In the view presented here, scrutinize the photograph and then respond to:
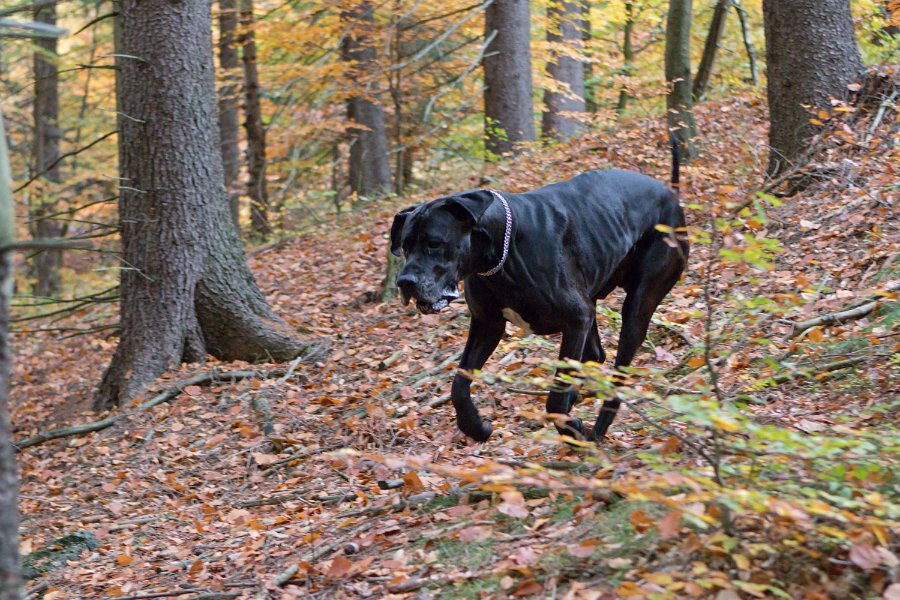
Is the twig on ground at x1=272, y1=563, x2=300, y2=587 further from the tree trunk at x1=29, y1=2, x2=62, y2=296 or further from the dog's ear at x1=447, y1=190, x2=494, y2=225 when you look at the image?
the tree trunk at x1=29, y1=2, x2=62, y2=296

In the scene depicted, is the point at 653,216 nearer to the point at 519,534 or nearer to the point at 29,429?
the point at 519,534

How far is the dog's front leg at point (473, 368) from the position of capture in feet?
17.6

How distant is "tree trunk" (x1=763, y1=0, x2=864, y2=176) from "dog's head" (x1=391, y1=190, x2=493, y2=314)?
524 cm

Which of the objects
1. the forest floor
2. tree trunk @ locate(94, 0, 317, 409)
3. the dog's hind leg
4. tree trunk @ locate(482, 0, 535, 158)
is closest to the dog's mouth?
the forest floor

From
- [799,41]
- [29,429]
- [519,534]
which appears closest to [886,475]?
[519,534]

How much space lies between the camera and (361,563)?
4.33m

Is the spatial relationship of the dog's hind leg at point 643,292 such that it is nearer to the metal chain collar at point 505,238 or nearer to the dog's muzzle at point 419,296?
the metal chain collar at point 505,238

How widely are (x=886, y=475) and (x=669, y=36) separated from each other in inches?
361

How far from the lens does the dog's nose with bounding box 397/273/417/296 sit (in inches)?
188

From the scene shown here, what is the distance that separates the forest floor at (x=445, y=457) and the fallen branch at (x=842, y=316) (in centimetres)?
8

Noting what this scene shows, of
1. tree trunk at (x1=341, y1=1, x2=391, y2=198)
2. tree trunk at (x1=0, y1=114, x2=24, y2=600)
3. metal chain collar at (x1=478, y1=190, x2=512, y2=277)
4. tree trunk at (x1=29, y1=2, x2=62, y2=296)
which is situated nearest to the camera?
tree trunk at (x1=0, y1=114, x2=24, y2=600)

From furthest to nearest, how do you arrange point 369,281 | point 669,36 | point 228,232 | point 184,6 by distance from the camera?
point 669,36
point 369,281
point 228,232
point 184,6

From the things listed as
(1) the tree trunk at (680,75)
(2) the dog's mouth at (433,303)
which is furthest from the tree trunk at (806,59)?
(2) the dog's mouth at (433,303)

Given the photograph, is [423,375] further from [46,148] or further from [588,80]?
[588,80]
